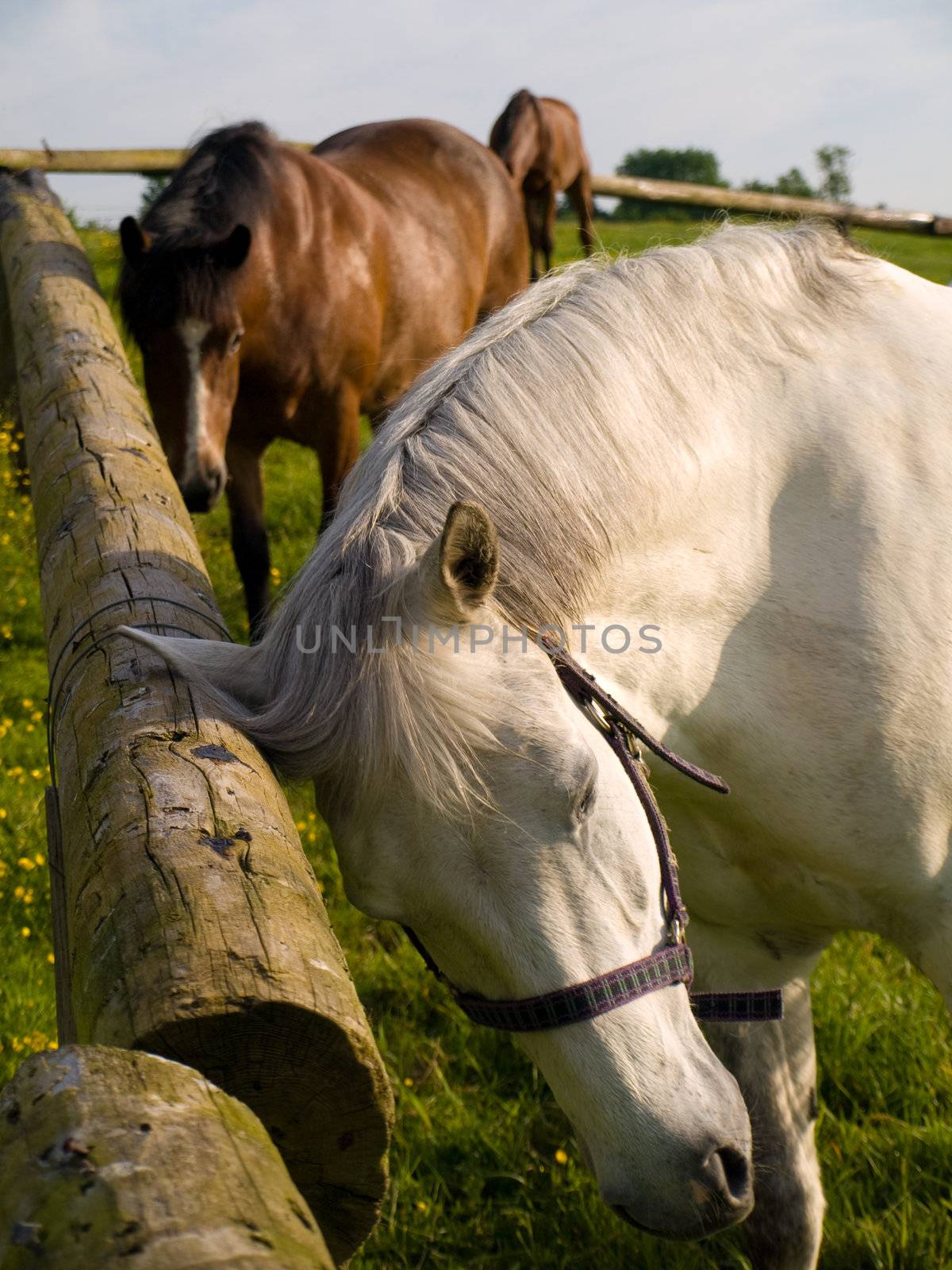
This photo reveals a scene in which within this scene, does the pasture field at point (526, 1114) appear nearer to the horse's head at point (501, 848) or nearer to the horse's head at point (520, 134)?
the horse's head at point (501, 848)

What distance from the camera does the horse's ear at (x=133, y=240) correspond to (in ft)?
12.8

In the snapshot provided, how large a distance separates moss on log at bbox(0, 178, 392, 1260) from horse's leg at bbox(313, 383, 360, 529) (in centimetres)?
310

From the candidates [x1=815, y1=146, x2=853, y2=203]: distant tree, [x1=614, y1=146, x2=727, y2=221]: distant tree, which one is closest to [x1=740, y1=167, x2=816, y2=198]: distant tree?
[x1=815, y1=146, x2=853, y2=203]: distant tree

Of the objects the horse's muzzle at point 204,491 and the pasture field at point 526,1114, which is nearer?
the pasture field at point 526,1114

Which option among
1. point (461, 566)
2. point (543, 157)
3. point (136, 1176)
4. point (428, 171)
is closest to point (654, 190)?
point (543, 157)

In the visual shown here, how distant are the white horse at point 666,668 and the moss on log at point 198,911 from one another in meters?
0.12

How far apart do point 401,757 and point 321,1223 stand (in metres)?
0.51

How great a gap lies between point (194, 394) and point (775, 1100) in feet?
9.99

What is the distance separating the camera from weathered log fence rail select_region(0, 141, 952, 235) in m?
6.96

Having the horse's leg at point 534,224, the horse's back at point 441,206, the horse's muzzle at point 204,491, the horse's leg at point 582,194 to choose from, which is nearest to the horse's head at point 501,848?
the horse's muzzle at point 204,491

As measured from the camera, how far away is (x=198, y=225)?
13.8ft

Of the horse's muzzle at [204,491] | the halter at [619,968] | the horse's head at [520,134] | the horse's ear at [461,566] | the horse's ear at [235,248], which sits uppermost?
the horse's head at [520,134]

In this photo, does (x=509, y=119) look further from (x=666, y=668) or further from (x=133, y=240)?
(x=666, y=668)

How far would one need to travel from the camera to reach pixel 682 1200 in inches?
52.7
